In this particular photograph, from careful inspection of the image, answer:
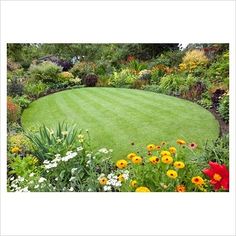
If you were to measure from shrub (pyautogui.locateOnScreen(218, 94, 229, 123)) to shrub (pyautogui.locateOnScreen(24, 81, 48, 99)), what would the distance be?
285 centimetres

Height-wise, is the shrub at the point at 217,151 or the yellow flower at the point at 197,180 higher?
the shrub at the point at 217,151

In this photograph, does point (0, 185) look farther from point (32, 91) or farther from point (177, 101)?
point (177, 101)

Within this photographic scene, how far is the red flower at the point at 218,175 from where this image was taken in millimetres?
6336

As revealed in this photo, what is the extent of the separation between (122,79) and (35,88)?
1.42 metres

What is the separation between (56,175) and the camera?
6480 mm

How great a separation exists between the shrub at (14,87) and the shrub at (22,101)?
0.07 meters

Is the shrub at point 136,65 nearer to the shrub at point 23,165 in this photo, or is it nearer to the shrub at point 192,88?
the shrub at point 192,88

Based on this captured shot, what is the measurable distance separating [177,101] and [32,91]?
2.34m

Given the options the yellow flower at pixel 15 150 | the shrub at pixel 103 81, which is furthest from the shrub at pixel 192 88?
the yellow flower at pixel 15 150

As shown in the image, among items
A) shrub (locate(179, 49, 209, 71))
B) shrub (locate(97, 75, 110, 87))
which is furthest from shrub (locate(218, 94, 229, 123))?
shrub (locate(97, 75, 110, 87))

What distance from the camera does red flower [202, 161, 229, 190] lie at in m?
6.34

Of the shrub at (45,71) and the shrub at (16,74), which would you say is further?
the shrub at (45,71)

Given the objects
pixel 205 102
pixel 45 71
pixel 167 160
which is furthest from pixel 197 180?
pixel 45 71

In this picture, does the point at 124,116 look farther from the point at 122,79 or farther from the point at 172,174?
the point at 172,174
